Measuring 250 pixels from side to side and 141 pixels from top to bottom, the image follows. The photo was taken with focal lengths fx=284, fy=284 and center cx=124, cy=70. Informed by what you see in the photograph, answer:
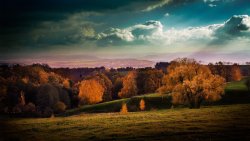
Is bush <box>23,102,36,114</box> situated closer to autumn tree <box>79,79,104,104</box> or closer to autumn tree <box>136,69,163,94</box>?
autumn tree <box>79,79,104,104</box>

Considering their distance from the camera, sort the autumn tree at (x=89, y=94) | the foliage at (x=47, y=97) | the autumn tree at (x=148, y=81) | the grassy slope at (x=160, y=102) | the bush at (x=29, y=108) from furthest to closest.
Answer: the autumn tree at (x=148, y=81) → the autumn tree at (x=89, y=94) → the foliage at (x=47, y=97) → the bush at (x=29, y=108) → the grassy slope at (x=160, y=102)

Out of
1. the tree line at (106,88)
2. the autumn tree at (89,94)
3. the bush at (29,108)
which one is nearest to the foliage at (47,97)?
the tree line at (106,88)

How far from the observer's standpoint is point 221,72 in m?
153

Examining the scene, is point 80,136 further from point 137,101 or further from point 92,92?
point 92,92

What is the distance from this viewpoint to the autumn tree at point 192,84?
65.9 m

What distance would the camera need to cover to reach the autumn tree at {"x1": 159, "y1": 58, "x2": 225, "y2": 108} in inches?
2594

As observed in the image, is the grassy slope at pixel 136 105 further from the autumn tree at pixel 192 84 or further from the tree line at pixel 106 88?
the autumn tree at pixel 192 84

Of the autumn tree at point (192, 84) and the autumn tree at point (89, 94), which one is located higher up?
the autumn tree at point (192, 84)

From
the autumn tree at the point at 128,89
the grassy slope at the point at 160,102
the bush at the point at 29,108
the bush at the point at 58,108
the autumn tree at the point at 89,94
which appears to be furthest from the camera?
the autumn tree at the point at 128,89

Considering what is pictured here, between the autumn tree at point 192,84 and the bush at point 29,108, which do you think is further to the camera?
the bush at point 29,108

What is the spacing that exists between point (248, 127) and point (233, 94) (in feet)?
192

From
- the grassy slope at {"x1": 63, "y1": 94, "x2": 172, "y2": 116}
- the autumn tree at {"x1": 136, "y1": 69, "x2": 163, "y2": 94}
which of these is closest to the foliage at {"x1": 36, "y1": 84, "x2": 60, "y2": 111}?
the grassy slope at {"x1": 63, "y1": 94, "x2": 172, "y2": 116}

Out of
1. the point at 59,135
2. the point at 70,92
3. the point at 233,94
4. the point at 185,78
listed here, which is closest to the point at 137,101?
the point at 185,78

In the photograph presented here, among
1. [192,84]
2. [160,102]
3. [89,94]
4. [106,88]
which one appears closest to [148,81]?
[106,88]
